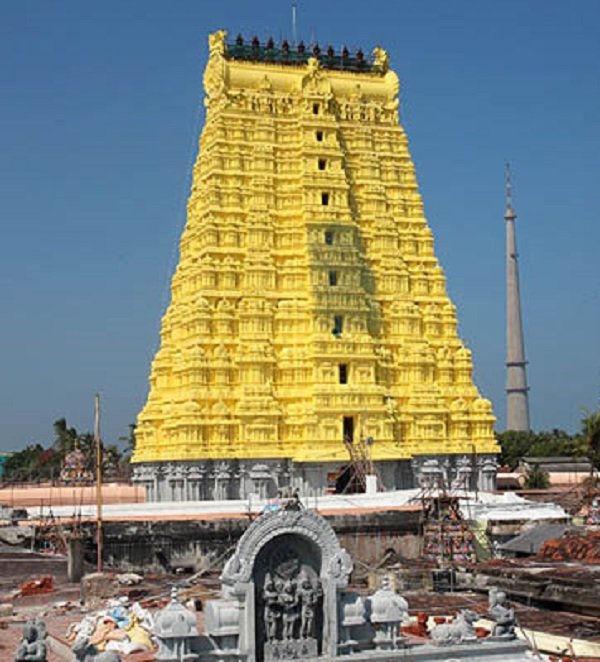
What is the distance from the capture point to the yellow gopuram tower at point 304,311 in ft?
163

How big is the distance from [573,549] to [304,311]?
69.6ft

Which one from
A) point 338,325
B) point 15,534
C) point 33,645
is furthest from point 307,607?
point 338,325

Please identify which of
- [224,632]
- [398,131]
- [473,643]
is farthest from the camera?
[398,131]

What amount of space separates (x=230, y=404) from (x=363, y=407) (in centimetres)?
626

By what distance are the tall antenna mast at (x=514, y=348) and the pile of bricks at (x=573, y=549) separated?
2834 inches

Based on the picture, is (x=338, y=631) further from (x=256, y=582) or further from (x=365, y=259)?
(x=365, y=259)

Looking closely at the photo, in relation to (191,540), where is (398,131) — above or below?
above

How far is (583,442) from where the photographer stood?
1946 inches

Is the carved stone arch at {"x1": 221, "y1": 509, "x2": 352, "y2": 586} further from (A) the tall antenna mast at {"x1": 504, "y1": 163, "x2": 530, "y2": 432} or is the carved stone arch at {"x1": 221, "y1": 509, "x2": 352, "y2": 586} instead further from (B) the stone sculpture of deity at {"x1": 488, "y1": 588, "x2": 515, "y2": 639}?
(A) the tall antenna mast at {"x1": 504, "y1": 163, "x2": 530, "y2": 432}

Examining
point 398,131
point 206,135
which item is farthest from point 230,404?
point 398,131

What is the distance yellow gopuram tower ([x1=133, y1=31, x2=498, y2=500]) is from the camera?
49.7 metres

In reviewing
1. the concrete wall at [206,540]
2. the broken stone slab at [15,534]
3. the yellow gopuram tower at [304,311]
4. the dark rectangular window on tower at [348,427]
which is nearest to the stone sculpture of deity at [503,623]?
the concrete wall at [206,540]

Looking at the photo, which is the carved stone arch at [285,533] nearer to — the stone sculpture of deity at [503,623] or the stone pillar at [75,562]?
the stone sculpture of deity at [503,623]

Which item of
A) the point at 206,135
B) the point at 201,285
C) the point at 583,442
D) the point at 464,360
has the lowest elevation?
the point at 583,442
